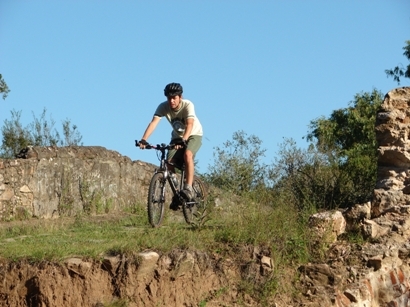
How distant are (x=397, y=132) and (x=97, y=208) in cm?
726

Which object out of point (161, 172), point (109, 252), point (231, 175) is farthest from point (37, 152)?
point (109, 252)

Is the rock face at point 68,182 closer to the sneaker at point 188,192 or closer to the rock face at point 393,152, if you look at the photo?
the sneaker at point 188,192

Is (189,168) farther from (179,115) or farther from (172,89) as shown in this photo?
(172,89)

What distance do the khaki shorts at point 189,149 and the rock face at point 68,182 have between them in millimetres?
5031

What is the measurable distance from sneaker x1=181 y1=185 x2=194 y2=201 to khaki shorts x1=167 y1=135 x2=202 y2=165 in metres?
0.47

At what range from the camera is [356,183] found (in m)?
12.5

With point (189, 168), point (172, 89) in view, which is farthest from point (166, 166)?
point (172, 89)

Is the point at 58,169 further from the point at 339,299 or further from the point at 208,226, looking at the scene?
the point at 339,299

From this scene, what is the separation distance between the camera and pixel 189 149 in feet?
37.1

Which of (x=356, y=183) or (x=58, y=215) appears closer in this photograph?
(x=356, y=183)

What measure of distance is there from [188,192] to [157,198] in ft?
1.40

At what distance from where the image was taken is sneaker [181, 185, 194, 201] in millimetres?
11274

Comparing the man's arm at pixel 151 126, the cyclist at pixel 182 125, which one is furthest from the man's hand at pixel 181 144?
the man's arm at pixel 151 126

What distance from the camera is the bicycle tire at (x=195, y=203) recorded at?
36.8ft
